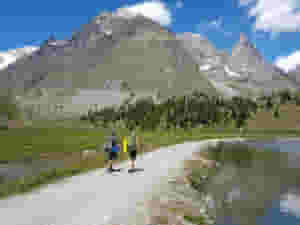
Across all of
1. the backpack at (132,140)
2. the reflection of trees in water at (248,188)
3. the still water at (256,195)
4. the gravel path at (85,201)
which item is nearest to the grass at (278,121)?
the reflection of trees in water at (248,188)

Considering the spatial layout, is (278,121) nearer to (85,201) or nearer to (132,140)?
(132,140)

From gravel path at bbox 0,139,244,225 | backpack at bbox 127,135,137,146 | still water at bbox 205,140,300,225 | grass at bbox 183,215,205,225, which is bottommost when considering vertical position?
still water at bbox 205,140,300,225

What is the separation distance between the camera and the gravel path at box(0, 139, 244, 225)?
43.2 feet

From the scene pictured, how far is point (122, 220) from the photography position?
13430mm

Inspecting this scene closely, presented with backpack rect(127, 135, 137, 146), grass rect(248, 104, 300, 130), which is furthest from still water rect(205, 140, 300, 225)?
grass rect(248, 104, 300, 130)

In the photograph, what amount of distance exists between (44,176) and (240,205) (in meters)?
12.3

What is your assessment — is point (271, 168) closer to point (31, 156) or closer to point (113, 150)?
point (113, 150)

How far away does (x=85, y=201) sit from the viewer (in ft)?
52.7

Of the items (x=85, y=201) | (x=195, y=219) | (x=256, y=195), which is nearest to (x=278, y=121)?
(x=256, y=195)

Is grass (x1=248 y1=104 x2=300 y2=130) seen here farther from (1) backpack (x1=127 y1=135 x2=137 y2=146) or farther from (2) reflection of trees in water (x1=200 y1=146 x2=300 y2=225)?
(1) backpack (x1=127 y1=135 x2=137 y2=146)

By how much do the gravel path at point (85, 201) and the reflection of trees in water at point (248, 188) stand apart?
3890mm

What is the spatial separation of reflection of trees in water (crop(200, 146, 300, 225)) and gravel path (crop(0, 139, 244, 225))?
3890mm

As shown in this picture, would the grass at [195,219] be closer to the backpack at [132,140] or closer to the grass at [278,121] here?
the backpack at [132,140]

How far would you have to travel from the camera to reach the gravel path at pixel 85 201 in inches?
519
